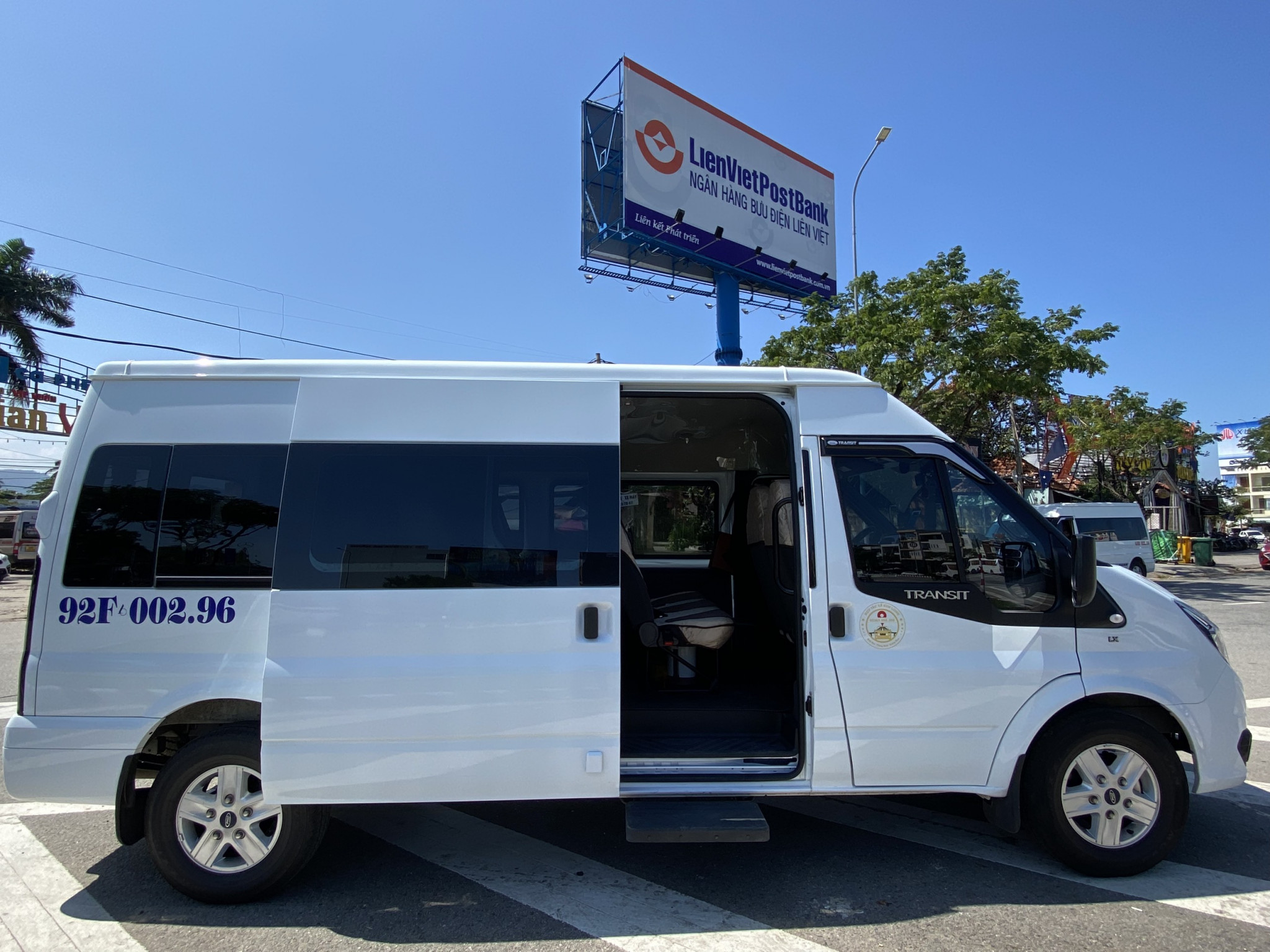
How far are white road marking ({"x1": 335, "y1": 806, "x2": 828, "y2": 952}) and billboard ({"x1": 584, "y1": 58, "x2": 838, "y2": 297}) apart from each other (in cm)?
1589

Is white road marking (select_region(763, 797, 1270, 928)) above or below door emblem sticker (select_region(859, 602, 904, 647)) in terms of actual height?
below

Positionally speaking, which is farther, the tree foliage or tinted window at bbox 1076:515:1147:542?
tinted window at bbox 1076:515:1147:542

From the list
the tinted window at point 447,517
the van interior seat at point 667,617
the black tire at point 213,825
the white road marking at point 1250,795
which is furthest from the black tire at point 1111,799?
the black tire at point 213,825

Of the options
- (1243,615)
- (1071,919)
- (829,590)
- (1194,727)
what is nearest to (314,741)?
(829,590)

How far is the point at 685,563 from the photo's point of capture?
6445 millimetres

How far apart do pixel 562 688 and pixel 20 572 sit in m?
32.2

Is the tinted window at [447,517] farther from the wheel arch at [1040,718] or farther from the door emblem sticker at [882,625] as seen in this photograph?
the wheel arch at [1040,718]

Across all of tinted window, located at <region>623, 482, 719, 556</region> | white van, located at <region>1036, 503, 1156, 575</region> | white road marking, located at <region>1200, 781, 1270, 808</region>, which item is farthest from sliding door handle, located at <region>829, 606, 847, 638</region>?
white van, located at <region>1036, 503, 1156, 575</region>

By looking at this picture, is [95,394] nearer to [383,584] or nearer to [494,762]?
[383,584]

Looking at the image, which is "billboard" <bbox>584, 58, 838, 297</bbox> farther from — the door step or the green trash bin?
the green trash bin

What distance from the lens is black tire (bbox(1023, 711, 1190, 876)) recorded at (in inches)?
147

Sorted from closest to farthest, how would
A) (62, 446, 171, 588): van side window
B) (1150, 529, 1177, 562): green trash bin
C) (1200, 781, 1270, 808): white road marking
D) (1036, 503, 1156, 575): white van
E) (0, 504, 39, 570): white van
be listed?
1. (62, 446, 171, 588): van side window
2. (1200, 781, 1270, 808): white road marking
3. (1036, 503, 1156, 575): white van
4. (0, 504, 39, 570): white van
5. (1150, 529, 1177, 562): green trash bin

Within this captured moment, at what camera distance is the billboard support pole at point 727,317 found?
19.5 meters

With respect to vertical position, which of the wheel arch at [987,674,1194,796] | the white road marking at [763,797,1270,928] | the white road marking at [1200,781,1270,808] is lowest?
the white road marking at [763,797,1270,928]
